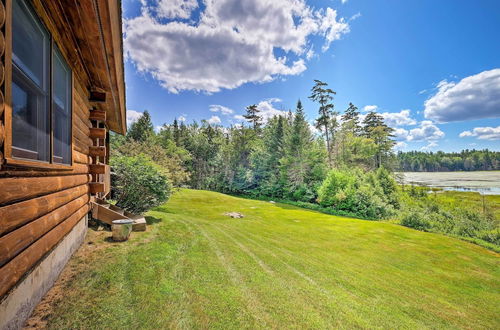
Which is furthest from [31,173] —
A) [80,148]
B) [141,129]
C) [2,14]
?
[141,129]

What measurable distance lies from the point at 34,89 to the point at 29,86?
4.7 inches

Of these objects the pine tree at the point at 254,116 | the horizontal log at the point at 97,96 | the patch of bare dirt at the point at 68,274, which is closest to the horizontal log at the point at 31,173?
the patch of bare dirt at the point at 68,274

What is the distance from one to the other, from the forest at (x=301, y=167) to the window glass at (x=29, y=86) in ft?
24.3

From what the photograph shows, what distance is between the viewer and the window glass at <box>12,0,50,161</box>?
196 cm

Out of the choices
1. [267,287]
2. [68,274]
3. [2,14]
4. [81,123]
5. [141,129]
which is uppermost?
[141,129]

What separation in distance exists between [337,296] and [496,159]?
13236 centimetres

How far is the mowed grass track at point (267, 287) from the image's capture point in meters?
3.18

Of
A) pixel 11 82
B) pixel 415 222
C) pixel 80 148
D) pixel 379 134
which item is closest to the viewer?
pixel 11 82

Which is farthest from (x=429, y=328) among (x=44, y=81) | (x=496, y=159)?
(x=496, y=159)

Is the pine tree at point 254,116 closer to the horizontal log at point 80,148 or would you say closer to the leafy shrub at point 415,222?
the leafy shrub at point 415,222

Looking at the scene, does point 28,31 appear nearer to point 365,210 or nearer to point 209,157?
point 365,210

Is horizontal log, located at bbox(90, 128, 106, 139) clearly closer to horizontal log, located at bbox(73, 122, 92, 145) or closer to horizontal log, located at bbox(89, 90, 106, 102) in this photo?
horizontal log, located at bbox(73, 122, 92, 145)

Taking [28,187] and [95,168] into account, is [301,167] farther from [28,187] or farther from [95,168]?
[28,187]

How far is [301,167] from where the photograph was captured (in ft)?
102
